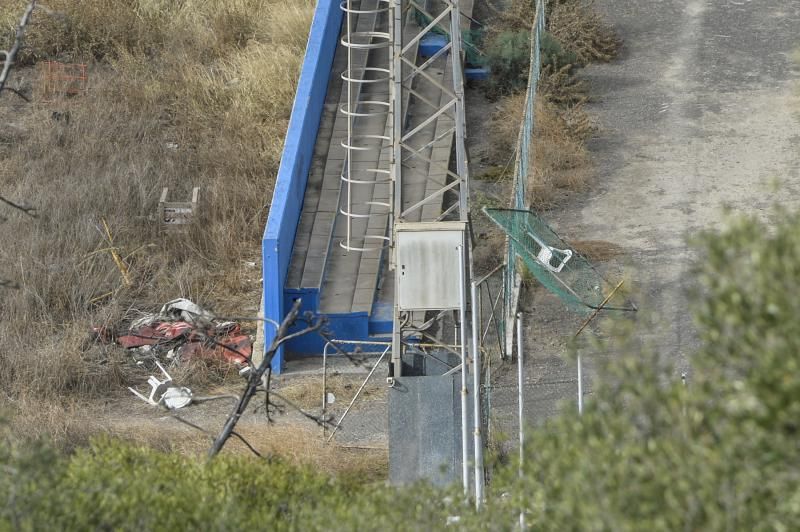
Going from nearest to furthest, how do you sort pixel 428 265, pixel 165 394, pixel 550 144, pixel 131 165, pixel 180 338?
pixel 428 265 < pixel 165 394 < pixel 180 338 < pixel 550 144 < pixel 131 165

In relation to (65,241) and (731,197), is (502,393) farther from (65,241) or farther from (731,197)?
(65,241)

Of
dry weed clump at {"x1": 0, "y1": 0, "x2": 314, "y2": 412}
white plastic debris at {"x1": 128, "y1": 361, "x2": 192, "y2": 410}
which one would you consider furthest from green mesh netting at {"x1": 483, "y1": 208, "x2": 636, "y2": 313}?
white plastic debris at {"x1": 128, "y1": 361, "x2": 192, "y2": 410}

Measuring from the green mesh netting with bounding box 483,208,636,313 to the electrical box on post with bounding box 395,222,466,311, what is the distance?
170cm

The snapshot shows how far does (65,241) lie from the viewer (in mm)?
17344

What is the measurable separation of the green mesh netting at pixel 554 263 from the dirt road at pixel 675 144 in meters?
0.40

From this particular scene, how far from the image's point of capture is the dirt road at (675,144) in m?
14.7

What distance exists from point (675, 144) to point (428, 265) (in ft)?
24.4

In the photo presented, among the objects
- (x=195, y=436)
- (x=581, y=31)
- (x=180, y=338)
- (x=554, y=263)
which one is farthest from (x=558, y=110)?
(x=195, y=436)

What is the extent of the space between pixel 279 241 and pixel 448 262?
332cm

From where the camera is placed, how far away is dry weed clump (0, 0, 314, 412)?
51.4 ft

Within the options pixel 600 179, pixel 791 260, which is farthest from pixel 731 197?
pixel 791 260

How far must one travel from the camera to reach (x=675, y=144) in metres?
18.5

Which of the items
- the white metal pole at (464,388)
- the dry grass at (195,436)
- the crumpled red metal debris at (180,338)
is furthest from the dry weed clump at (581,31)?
the white metal pole at (464,388)

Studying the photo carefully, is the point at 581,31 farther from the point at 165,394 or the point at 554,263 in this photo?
the point at 165,394
